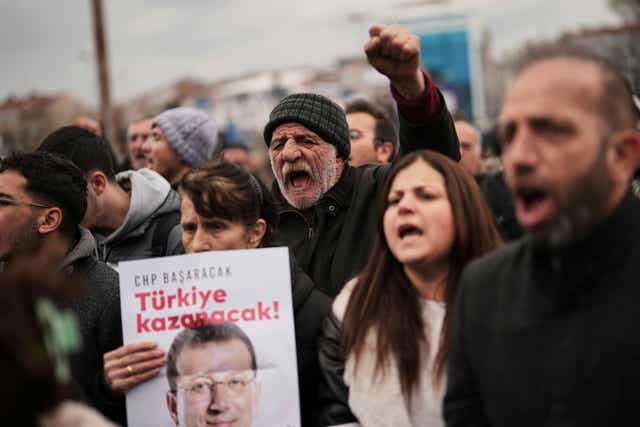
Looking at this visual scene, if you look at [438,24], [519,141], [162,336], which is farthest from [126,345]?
[438,24]

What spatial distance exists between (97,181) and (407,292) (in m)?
2.59

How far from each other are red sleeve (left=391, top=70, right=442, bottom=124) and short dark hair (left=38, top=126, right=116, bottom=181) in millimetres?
2117

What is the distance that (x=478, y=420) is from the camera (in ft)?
8.24

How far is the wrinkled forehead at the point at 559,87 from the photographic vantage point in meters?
2.26

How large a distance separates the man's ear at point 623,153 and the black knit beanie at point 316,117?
7.10ft

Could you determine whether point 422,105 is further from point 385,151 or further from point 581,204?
point 385,151

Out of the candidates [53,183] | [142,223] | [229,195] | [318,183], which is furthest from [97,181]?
[229,195]

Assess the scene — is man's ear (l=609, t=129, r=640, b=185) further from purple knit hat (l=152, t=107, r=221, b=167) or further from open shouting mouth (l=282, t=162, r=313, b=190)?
purple knit hat (l=152, t=107, r=221, b=167)

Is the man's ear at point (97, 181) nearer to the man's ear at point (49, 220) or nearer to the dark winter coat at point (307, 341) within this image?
the man's ear at point (49, 220)

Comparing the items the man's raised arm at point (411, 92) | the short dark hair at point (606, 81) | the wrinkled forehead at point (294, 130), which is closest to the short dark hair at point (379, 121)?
the wrinkled forehead at point (294, 130)

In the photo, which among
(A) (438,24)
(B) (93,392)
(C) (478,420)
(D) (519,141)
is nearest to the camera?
(D) (519,141)

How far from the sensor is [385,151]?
6.72m

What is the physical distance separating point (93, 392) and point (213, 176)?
923mm

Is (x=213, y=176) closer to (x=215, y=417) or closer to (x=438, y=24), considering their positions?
(x=215, y=417)
